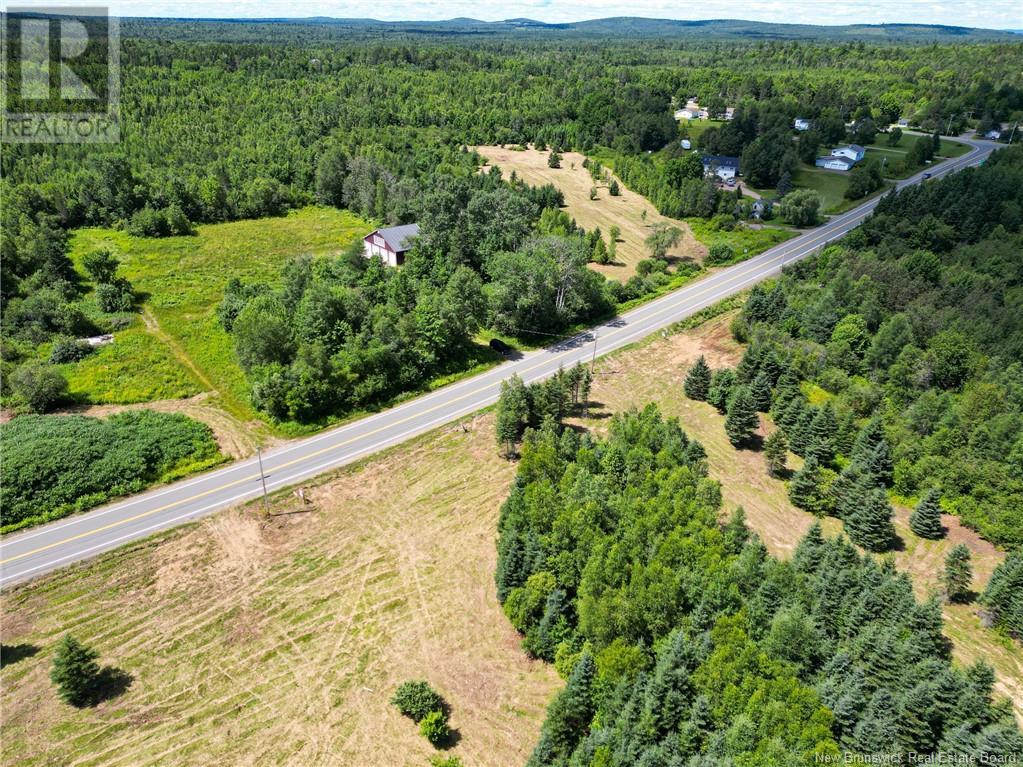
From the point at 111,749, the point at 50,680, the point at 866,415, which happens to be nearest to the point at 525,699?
the point at 111,749

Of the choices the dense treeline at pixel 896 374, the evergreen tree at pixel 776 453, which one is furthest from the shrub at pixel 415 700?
the evergreen tree at pixel 776 453

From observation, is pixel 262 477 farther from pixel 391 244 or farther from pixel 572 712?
pixel 391 244

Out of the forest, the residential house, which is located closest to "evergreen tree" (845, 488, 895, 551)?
the forest

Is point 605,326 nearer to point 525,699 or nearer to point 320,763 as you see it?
point 525,699

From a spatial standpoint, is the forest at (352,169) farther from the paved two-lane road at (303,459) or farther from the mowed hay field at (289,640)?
the mowed hay field at (289,640)

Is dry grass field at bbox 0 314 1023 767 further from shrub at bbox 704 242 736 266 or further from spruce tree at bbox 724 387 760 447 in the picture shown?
shrub at bbox 704 242 736 266
